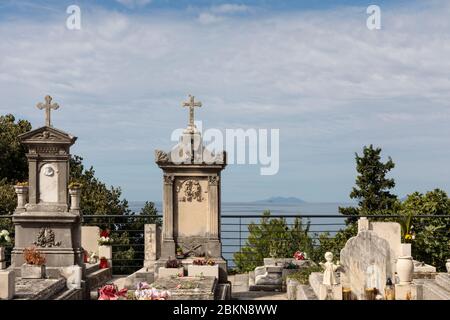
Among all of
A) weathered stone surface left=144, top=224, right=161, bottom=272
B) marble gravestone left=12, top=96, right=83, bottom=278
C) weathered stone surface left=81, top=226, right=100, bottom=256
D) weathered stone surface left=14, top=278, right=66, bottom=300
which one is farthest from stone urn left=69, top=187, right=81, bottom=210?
weathered stone surface left=81, top=226, right=100, bottom=256

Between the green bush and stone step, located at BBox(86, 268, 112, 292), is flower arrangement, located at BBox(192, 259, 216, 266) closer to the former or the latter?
the green bush

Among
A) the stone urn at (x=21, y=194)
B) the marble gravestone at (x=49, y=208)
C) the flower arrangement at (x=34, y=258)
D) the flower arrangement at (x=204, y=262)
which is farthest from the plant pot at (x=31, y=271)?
the flower arrangement at (x=204, y=262)

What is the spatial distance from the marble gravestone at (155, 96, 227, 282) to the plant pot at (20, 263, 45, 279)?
9.18ft

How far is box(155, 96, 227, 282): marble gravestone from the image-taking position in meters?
15.0

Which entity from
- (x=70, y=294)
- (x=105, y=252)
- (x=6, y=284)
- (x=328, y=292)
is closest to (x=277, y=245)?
(x=105, y=252)

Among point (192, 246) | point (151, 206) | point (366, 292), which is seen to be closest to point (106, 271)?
point (192, 246)

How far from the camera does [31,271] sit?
13125 millimetres

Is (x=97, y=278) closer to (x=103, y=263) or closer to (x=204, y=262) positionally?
(x=103, y=263)

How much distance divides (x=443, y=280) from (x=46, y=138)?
8244mm

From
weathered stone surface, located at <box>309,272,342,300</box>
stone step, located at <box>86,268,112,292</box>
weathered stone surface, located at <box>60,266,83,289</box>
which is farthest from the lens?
stone step, located at <box>86,268,112,292</box>

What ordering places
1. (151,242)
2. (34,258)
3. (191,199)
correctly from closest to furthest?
1. (34,258)
2. (191,199)
3. (151,242)

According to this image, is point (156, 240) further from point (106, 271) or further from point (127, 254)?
point (127, 254)

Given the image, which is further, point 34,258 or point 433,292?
point 34,258

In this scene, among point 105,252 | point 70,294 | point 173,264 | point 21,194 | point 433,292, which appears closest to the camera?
point 433,292
